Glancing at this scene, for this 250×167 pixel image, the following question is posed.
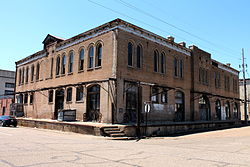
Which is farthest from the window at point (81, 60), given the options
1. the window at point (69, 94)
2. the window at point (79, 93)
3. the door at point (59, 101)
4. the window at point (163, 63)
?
the window at point (163, 63)

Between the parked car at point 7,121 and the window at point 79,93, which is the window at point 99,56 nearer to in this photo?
the window at point 79,93

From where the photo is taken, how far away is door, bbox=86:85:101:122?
22.3m

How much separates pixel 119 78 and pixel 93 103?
13.1 feet

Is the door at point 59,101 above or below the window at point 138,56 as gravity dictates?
below

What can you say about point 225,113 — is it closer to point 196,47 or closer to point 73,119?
point 196,47

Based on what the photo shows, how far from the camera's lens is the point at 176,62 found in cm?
2878

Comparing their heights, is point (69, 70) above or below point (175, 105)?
above

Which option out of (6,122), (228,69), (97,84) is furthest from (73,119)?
(228,69)

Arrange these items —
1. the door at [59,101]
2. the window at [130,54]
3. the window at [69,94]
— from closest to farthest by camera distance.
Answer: the window at [130,54] → the window at [69,94] → the door at [59,101]

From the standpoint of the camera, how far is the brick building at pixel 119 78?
2139 centimetres

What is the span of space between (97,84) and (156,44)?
327 inches

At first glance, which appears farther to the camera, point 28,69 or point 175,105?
point 28,69

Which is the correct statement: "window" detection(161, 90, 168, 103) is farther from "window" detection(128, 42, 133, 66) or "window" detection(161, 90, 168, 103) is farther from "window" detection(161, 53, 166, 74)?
"window" detection(128, 42, 133, 66)

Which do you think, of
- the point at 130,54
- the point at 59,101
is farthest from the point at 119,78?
the point at 59,101
